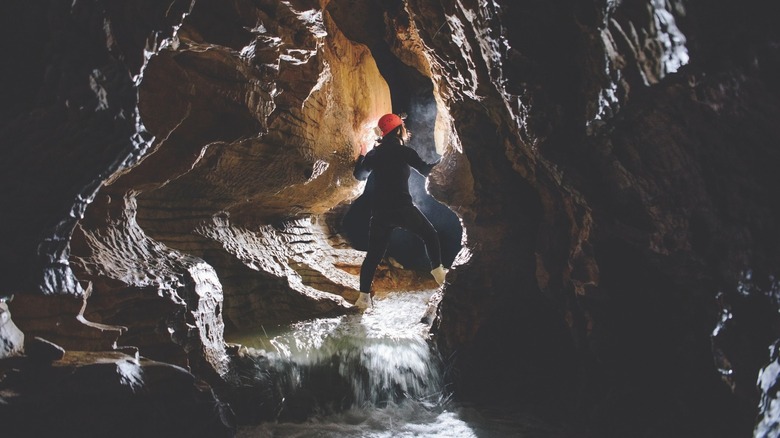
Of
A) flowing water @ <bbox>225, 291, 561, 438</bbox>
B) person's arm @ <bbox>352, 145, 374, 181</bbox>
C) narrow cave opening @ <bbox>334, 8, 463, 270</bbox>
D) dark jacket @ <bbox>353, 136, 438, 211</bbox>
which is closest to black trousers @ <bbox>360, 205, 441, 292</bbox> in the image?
dark jacket @ <bbox>353, 136, 438, 211</bbox>

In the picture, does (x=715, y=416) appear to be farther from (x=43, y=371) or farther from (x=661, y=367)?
(x=43, y=371)

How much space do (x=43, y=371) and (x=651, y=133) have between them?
125 inches

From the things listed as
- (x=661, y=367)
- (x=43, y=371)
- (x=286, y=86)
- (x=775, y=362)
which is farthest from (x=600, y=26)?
(x=286, y=86)

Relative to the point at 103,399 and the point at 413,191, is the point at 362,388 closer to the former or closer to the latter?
the point at 103,399

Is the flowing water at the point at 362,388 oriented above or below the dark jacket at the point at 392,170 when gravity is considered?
below

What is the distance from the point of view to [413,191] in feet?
37.4

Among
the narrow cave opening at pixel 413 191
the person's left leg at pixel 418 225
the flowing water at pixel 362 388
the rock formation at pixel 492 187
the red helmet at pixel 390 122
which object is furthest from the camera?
the narrow cave opening at pixel 413 191

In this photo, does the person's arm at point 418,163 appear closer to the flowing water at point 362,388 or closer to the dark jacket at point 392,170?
the dark jacket at point 392,170

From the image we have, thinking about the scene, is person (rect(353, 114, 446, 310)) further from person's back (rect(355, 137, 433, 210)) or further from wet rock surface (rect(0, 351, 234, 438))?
wet rock surface (rect(0, 351, 234, 438))

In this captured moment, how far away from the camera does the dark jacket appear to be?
17.5 ft

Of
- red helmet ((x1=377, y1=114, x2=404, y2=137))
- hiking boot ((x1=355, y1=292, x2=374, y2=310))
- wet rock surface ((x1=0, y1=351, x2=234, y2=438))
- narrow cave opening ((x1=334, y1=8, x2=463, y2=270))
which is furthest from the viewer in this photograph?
narrow cave opening ((x1=334, y1=8, x2=463, y2=270))

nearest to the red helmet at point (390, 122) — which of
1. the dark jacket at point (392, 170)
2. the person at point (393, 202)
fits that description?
the person at point (393, 202)

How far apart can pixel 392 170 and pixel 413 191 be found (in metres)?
6.04

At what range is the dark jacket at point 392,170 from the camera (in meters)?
5.34
